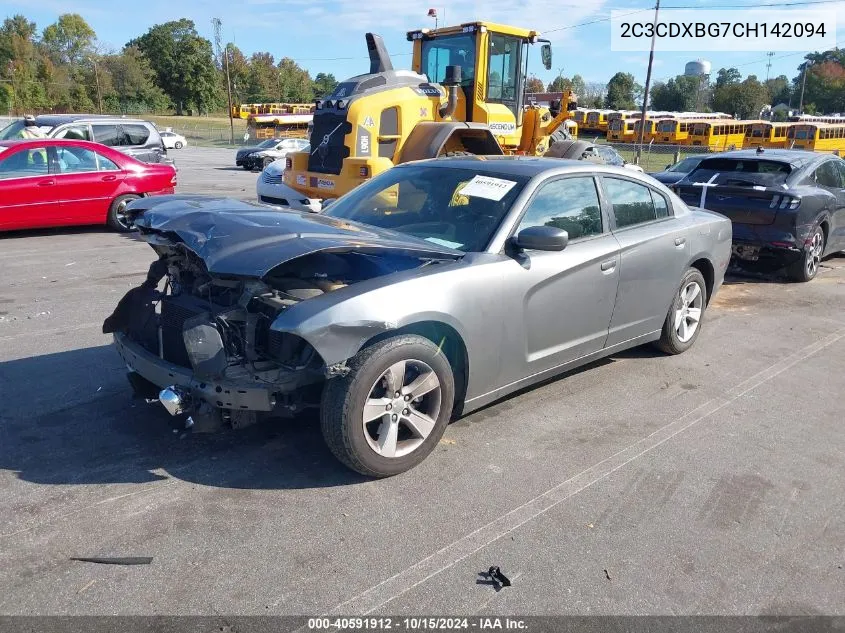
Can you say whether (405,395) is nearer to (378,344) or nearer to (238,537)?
(378,344)

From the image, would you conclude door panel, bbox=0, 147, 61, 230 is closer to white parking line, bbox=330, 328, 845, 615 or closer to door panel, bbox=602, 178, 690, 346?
door panel, bbox=602, 178, 690, 346

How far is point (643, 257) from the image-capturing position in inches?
201

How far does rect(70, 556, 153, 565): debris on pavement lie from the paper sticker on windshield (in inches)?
110

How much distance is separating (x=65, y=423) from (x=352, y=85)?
7110 millimetres

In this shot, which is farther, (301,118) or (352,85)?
(301,118)

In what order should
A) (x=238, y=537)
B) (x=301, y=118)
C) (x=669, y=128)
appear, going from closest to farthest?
(x=238, y=537)
(x=301, y=118)
(x=669, y=128)

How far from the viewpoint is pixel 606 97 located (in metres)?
94.5

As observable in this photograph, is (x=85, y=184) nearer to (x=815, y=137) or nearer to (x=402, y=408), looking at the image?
A: (x=402, y=408)

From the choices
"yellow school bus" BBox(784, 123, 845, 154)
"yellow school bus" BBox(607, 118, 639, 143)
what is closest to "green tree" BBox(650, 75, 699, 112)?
"yellow school bus" BBox(607, 118, 639, 143)

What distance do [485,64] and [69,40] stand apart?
113 metres

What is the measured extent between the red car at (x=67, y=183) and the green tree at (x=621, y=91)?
8690 centimetres

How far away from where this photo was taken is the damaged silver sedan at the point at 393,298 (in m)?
3.46

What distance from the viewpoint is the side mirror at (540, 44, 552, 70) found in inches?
449

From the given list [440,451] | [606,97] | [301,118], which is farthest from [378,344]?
[606,97]
